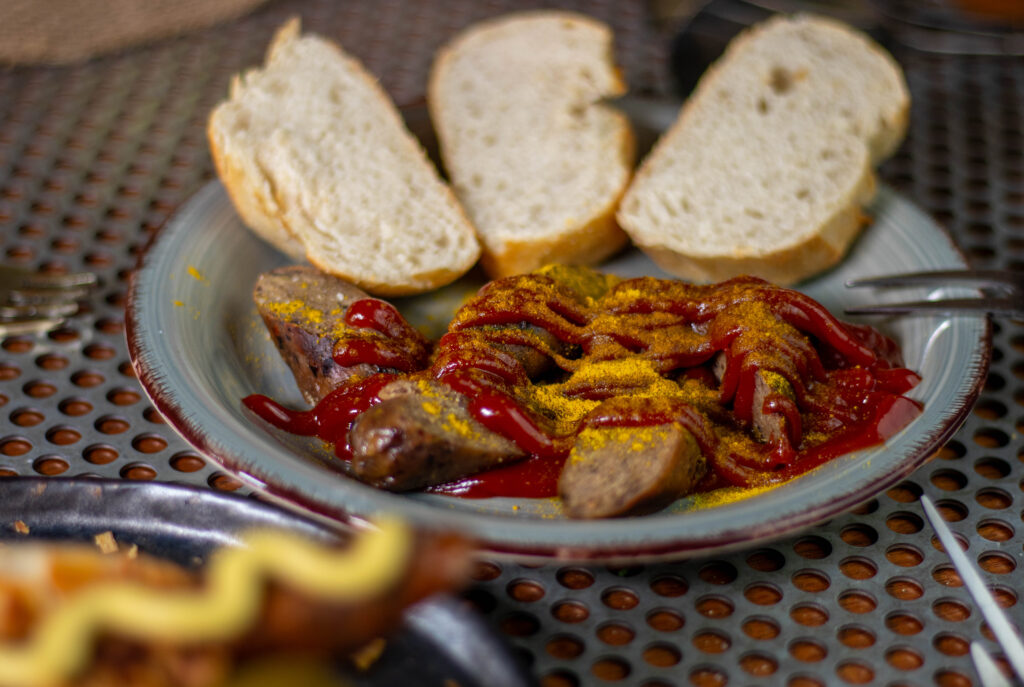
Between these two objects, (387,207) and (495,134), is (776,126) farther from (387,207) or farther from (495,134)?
(387,207)

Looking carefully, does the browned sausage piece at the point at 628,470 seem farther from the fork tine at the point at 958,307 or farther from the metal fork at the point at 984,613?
the fork tine at the point at 958,307

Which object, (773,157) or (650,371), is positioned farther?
(773,157)

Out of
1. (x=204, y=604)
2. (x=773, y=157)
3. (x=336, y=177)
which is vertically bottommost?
(x=336, y=177)

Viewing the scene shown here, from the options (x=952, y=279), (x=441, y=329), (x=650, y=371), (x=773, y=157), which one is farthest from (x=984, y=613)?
(x=773, y=157)

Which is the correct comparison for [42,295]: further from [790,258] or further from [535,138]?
[790,258]

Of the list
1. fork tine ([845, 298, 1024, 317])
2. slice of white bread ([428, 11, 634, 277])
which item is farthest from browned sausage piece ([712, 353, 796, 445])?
slice of white bread ([428, 11, 634, 277])

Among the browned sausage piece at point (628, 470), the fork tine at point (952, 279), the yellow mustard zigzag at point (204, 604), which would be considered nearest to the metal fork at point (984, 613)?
the browned sausage piece at point (628, 470)

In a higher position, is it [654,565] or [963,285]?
[963,285]
